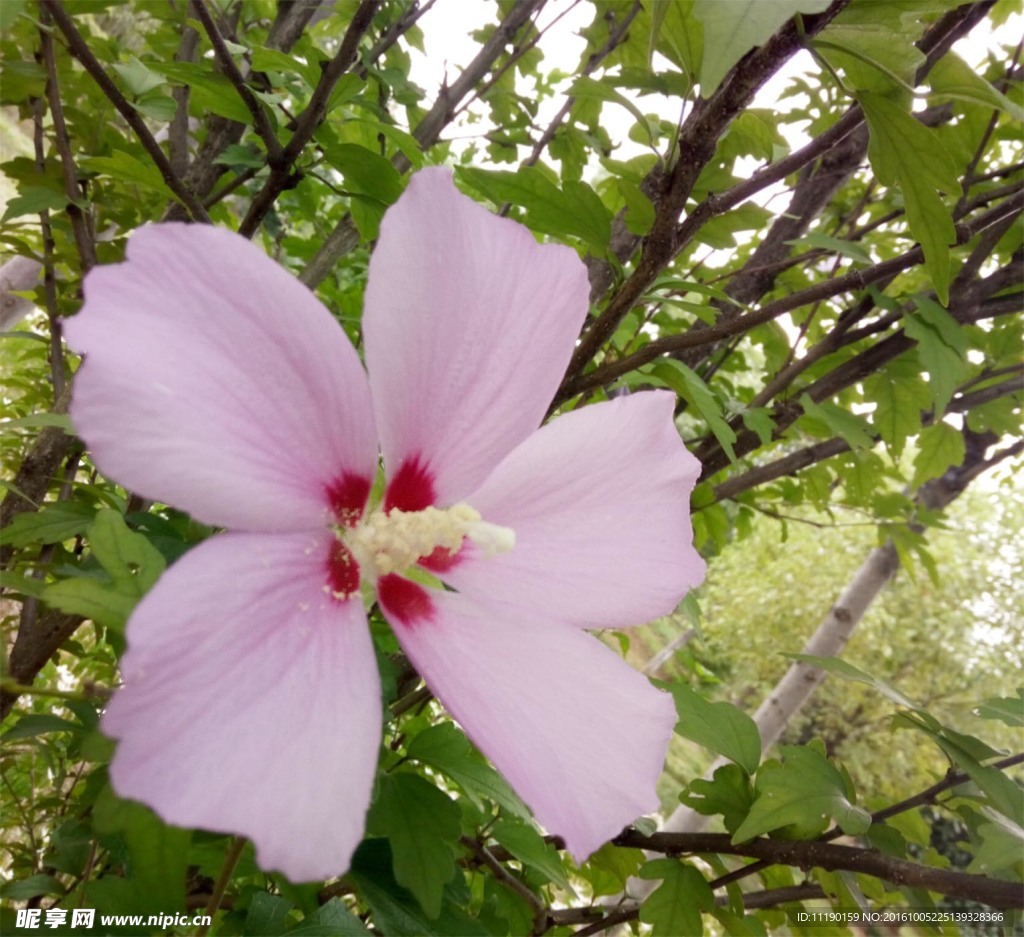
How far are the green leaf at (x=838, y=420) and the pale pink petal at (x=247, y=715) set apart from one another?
997 millimetres

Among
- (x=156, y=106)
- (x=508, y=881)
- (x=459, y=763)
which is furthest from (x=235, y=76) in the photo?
(x=508, y=881)

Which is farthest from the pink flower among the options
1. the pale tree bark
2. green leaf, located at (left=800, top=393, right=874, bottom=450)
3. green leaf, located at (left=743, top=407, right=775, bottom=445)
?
the pale tree bark

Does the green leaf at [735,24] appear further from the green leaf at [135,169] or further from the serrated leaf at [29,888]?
the serrated leaf at [29,888]

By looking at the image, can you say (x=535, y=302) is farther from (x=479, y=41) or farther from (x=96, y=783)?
(x=479, y=41)

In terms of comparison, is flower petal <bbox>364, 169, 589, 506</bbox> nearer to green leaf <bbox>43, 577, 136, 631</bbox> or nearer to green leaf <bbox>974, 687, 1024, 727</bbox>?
green leaf <bbox>43, 577, 136, 631</bbox>

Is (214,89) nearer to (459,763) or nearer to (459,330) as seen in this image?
(459,330)

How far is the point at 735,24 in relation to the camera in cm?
38

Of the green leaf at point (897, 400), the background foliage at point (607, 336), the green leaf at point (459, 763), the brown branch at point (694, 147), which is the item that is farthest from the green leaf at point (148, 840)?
the green leaf at point (897, 400)

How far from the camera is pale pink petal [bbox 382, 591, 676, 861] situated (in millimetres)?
386

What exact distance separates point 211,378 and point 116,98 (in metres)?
0.48

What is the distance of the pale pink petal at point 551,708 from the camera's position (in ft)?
1.27

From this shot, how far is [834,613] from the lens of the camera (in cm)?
257

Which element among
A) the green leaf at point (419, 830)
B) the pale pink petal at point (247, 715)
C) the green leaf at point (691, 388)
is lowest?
the green leaf at point (419, 830)

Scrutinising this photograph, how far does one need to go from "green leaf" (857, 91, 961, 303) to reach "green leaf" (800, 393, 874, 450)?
1.96 feet
